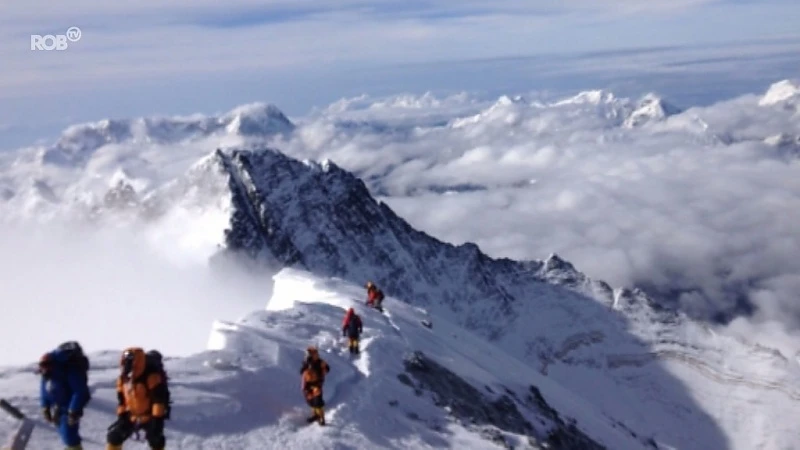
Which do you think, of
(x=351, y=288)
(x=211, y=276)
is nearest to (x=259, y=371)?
(x=351, y=288)

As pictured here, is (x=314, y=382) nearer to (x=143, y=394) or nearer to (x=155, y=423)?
(x=155, y=423)

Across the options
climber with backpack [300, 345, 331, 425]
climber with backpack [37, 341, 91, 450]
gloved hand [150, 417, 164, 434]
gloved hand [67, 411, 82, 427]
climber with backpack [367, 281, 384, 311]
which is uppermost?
climber with backpack [37, 341, 91, 450]

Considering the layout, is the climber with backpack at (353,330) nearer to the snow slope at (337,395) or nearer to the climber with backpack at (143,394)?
the snow slope at (337,395)

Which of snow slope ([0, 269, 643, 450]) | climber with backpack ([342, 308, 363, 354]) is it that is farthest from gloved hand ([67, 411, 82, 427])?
climber with backpack ([342, 308, 363, 354])

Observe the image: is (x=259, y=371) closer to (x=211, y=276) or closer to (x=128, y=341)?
(x=128, y=341)

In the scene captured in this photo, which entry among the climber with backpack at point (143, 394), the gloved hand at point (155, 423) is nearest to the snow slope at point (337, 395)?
the climber with backpack at point (143, 394)

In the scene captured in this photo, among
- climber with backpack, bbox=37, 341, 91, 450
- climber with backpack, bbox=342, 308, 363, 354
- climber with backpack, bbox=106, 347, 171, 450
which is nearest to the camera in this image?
climber with backpack, bbox=37, 341, 91, 450

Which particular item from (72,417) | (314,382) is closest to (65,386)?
Result: (72,417)

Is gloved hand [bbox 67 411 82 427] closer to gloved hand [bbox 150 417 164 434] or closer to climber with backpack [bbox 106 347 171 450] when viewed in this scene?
climber with backpack [bbox 106 347 171 450]
